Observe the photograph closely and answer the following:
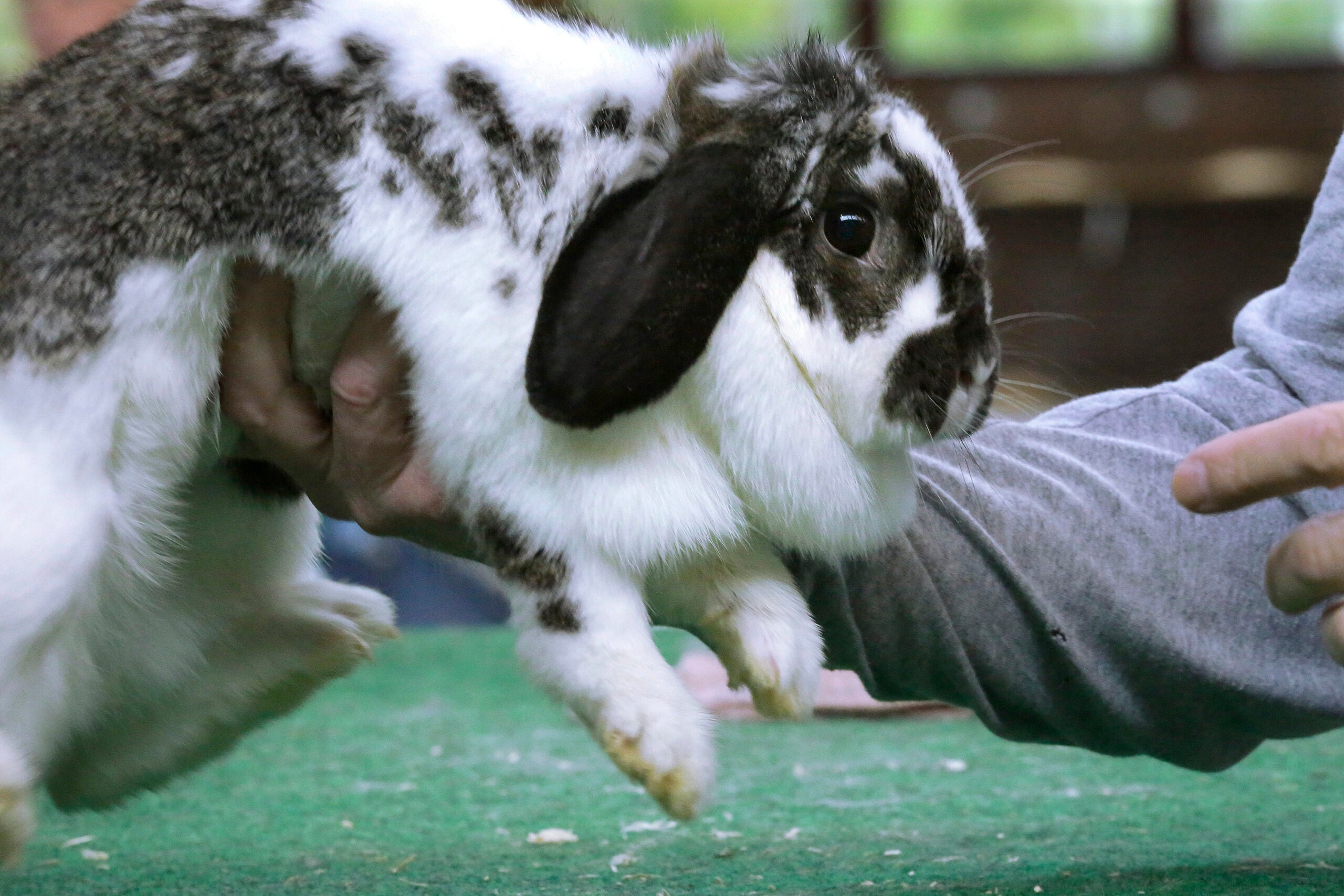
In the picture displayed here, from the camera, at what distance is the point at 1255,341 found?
1.79 meters

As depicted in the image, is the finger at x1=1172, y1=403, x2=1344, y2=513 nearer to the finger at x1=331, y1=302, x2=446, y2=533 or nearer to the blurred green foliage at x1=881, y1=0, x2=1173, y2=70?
the finger at x1=331, y1=302, x2=446, y2=533

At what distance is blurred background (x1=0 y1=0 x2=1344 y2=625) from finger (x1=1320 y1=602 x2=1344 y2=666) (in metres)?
4.66

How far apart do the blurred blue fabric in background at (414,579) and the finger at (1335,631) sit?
3227 mm

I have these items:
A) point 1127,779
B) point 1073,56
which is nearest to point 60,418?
point 1127,779

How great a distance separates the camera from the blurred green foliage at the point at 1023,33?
6066 mm

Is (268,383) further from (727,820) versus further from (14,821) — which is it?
(727,820)

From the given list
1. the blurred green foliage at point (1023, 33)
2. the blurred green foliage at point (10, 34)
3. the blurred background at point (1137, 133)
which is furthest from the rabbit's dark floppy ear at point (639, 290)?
the blurred green foliage at point (1023, 33)

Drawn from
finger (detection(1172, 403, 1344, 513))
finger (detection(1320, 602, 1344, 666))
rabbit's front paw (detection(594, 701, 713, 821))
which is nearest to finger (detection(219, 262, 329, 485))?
rabbit's front paw (detection(594, 701, 713, 821))

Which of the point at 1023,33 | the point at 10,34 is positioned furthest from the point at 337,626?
the point at 1023,33

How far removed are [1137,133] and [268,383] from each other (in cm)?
514

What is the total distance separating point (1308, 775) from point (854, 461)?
1.26m

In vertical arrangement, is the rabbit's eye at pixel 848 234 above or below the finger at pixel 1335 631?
above

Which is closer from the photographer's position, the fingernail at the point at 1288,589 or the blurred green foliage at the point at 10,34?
A: the fingernail at the point at 1288,589

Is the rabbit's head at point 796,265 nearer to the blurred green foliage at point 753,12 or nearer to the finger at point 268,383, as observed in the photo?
the finger at point 268,383
